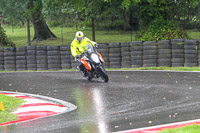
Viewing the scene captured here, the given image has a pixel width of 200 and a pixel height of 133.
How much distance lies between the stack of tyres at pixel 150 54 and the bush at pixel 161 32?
8.09 feet

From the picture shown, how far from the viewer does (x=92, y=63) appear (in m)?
14.5

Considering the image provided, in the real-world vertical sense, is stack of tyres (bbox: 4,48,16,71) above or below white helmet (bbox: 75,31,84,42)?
below

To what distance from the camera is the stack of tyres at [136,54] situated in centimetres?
1919

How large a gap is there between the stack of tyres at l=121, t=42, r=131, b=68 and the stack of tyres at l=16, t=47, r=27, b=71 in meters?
5.36

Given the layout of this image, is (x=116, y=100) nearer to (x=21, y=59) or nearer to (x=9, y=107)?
(x=9, y=107)

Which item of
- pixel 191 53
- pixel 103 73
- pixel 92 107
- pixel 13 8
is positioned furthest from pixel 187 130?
pixel 13 8

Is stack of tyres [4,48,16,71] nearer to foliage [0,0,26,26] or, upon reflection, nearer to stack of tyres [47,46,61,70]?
stack of tyres [47,46,61,70]

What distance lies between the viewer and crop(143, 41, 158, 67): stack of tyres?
1892 centimetres

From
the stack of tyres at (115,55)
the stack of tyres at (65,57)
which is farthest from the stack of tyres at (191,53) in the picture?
the stack of tyres at (65,57)

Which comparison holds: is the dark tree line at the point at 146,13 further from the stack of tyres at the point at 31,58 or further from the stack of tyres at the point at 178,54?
the stack of tyres at the point at 31,58

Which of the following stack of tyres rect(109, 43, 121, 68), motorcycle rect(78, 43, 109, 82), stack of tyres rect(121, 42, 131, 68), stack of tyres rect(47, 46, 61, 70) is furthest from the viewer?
stack of tyres rect(47, 46, 61, 70)

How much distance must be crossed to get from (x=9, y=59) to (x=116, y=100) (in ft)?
41.6

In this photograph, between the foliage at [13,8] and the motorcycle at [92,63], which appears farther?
the foliage at [13,8]

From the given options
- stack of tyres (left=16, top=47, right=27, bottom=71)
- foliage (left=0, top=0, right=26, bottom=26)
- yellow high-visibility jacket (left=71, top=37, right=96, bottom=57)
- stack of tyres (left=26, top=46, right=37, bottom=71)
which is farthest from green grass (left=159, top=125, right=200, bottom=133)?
foliage (left=0, top=0, right=26, bottom=26)
